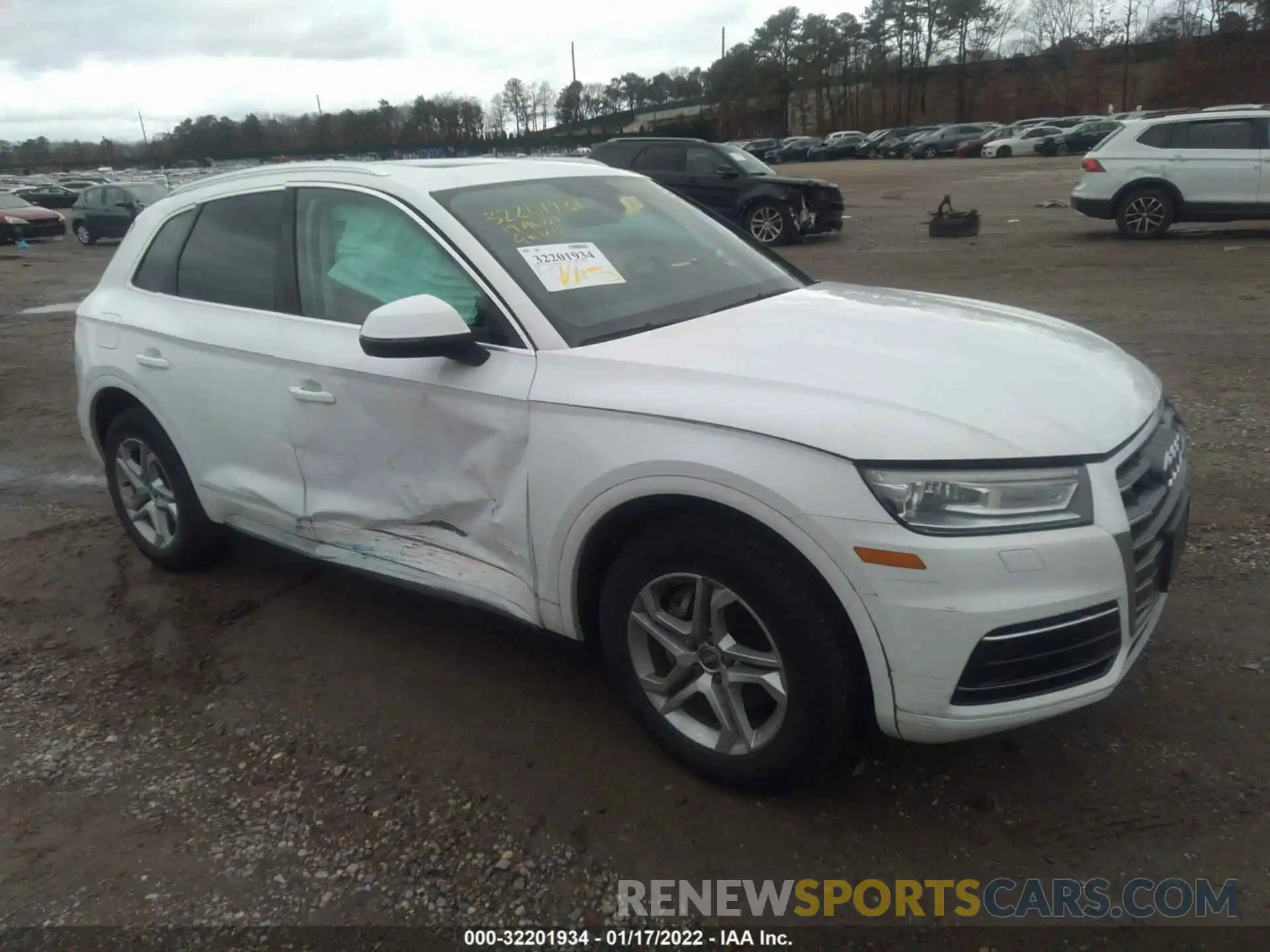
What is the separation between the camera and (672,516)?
2648 mm

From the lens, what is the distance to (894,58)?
7888cm

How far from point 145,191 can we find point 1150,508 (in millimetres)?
25844

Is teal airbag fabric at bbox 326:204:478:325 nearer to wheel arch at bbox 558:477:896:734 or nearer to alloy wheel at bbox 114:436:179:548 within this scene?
wheel arch at bbox 558:477:896:734

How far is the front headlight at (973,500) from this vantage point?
2277 mm

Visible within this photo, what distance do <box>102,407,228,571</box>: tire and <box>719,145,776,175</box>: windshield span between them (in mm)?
13057

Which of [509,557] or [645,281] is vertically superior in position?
[645,281]

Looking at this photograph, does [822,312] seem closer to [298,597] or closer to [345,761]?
[345,761]

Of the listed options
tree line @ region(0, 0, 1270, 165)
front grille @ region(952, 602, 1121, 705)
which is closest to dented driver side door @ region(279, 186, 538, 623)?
front grille @ region(952, 602, 1121, 705)

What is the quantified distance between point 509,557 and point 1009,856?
1.61 m

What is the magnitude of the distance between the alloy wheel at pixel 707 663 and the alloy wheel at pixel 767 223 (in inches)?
539

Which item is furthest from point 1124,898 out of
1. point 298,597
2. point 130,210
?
point 130,210

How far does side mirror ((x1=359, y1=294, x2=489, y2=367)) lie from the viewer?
113 inches

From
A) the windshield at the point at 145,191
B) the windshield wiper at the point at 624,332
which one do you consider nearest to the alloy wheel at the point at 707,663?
the windshield wiper at the point at 624,332

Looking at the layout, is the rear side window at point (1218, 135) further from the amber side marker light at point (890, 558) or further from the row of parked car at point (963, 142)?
the row of parked car at point (963, 142)
